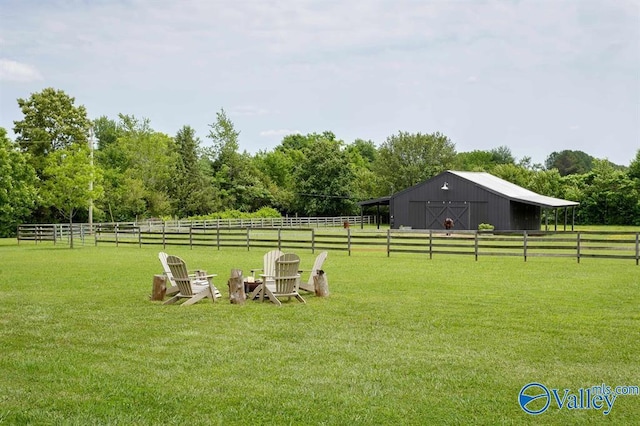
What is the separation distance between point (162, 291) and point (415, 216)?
109 ft

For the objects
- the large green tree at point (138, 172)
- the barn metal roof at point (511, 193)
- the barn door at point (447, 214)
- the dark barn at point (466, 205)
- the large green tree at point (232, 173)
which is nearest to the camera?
the barn metal roof at point (511, 193)

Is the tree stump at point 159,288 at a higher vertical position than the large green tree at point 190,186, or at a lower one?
lower

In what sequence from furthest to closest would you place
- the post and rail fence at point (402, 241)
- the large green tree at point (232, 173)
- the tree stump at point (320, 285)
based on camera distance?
1. the large green tree at point (232, 173)
2. the post and rail fence at point (402, 241)
3. the tree stump at point (320, 285)

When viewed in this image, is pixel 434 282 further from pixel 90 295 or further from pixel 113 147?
pixel 113 147

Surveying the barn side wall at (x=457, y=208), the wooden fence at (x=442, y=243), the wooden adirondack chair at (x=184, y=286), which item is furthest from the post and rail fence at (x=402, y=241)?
the wooden adirondack chair at (x=184, y=286)

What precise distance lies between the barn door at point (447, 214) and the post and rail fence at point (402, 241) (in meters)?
5.42

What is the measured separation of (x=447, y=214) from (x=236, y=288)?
32.2 m

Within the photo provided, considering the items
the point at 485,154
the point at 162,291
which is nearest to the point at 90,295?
the point at 162,291

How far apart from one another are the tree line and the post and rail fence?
4.29 m

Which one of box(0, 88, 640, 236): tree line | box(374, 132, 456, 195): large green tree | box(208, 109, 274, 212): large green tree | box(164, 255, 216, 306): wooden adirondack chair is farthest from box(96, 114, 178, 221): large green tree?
box(164, 255, 216, 306): wooden adirondack chair

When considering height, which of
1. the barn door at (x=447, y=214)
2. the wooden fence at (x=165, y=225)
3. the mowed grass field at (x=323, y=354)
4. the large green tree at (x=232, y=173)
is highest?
the large green tree at (x=232, y=173)

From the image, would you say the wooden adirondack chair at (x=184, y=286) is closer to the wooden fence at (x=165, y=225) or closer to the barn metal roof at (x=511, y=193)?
the wooden fence at (x=165, y=225)

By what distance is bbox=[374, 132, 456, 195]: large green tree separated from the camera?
231ft

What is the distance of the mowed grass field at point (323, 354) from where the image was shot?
5.56 m
